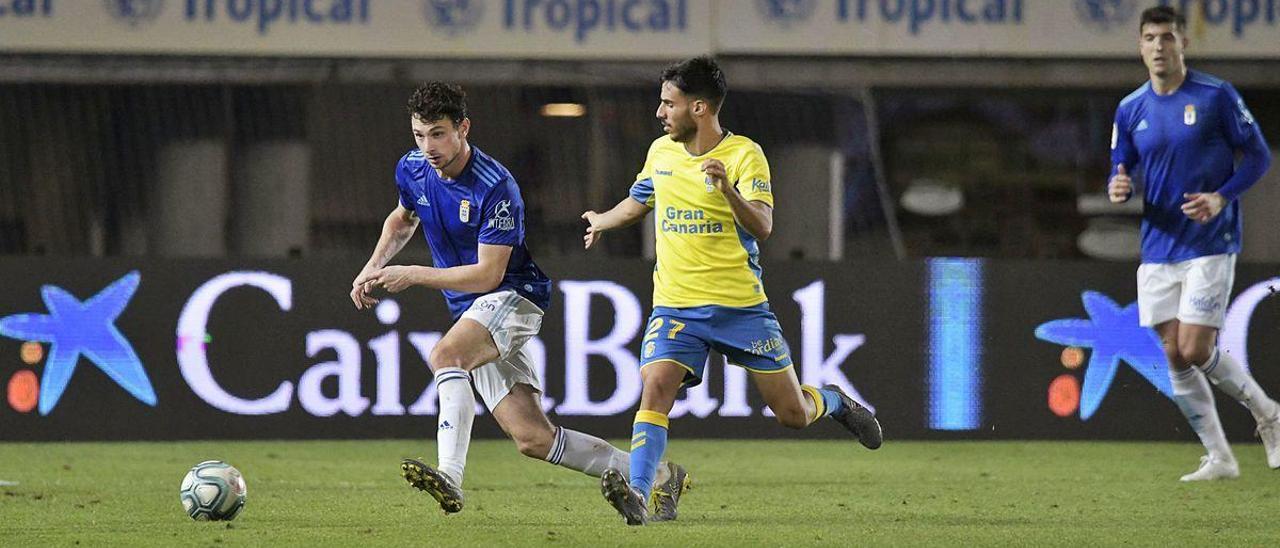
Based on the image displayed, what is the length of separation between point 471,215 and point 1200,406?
372cm

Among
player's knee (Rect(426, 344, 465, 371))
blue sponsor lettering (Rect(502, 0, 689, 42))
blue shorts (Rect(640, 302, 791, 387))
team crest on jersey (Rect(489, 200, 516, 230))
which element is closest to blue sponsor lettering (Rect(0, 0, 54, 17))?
blue sponsor lettering (Rect(502, 0, 689, 42))

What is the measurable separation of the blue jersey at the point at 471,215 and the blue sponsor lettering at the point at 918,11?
605cm

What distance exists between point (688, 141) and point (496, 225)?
0.78 m

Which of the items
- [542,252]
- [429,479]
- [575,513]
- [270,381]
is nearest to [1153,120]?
[575,513]

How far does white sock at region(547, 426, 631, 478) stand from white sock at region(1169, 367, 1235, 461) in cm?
292

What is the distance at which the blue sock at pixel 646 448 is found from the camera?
268 inches

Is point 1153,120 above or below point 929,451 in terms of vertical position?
above

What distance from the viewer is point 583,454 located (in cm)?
756

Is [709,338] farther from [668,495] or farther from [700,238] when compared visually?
[668,495]

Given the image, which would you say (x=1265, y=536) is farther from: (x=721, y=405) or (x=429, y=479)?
(x=721, y=405)

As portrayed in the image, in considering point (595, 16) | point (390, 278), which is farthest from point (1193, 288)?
point (595, 16)

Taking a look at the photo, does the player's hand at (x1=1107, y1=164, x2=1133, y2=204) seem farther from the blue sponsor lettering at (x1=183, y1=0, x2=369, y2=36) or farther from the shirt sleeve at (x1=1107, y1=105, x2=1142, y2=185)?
the blue sponsor lettering at (x1=183, y1=0, x2=369, y2=36)

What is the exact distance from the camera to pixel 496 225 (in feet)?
23.7

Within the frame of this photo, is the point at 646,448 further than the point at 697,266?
No
